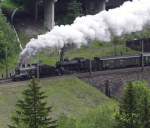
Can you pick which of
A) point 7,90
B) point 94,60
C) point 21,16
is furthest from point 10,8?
point 7,90

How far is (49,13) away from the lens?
131 m

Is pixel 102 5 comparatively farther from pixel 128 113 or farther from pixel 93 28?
pixel 128 113

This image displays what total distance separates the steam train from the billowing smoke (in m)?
1.80

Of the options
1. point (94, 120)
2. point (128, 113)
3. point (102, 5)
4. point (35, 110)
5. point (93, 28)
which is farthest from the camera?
point (102, 5)

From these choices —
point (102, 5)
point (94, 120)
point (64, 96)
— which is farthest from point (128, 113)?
point (102, 5)

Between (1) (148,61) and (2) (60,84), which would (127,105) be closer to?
(2) (60,84)

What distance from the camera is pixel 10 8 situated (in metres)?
132

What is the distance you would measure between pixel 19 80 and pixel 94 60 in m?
12.9

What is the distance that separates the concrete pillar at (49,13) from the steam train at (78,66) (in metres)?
25.8

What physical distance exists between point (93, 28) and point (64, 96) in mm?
11870

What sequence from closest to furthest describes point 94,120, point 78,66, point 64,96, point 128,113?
point 128,113, point 94,120, point 64,96, point 78,66

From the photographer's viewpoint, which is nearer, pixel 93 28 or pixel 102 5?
pixel 93 28

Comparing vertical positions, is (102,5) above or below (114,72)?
above

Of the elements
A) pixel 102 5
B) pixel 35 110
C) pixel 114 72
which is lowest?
pixel 35 110
